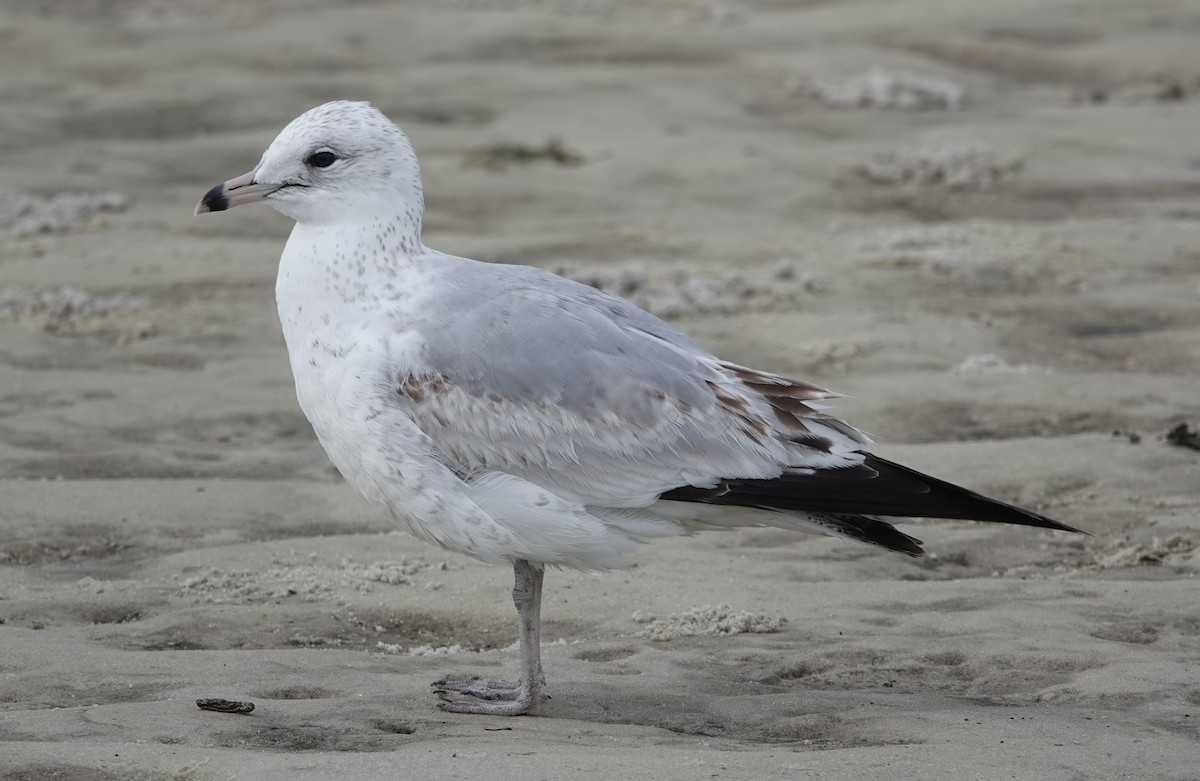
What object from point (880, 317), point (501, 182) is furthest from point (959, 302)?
point (501, 182)

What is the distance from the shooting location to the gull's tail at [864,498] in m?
4.05

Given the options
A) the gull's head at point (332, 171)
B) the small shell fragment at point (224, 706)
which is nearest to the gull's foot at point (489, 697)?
the small shell fragment at point (224, 706)

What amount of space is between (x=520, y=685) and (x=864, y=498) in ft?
3.38

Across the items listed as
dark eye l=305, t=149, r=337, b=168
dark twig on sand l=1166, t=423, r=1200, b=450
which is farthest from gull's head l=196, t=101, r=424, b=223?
dark twig on sand l=1166, t=423, r=1200, b=450

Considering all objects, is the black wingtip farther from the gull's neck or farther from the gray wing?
the gull's neck

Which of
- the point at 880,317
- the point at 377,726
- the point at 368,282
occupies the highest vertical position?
the point at 368,282

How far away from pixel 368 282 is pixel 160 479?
2201 millimetres

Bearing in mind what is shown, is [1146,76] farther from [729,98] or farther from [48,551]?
[48,551]

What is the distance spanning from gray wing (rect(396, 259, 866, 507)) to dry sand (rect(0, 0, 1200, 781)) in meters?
0.64

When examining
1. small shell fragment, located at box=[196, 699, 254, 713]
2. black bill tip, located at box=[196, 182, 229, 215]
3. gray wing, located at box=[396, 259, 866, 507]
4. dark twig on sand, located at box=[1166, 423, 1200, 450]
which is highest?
black bill tip, located at box=[196, 182, 229, 215]

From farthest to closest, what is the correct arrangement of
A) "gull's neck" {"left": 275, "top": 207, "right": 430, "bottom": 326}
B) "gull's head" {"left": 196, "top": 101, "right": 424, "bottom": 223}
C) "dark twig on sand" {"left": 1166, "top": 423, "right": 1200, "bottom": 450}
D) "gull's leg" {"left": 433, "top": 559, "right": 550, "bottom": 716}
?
"dark twig on sand" {"left": 1166, "top": 423, "right": 1200, "bottom": 450}
"gull's head" {"left": 196, "top": 101, "right": 424, "bottom": 223}
"gull's neck" {"left": 275, "top": 207, "right": 430, "bottom": 326}
"gull's leg" {"left": 433, "top": 559, "right": 550, "bottom": 716}

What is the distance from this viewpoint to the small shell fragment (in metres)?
3.95

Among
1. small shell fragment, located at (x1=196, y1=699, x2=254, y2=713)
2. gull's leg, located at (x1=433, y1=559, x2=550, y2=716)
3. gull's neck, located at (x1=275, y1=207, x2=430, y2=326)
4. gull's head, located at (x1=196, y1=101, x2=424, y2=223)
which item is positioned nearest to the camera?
small shell fragment, located at (x1=196, y1=699, x2=254, y2=713)

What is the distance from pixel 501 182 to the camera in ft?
34.7
